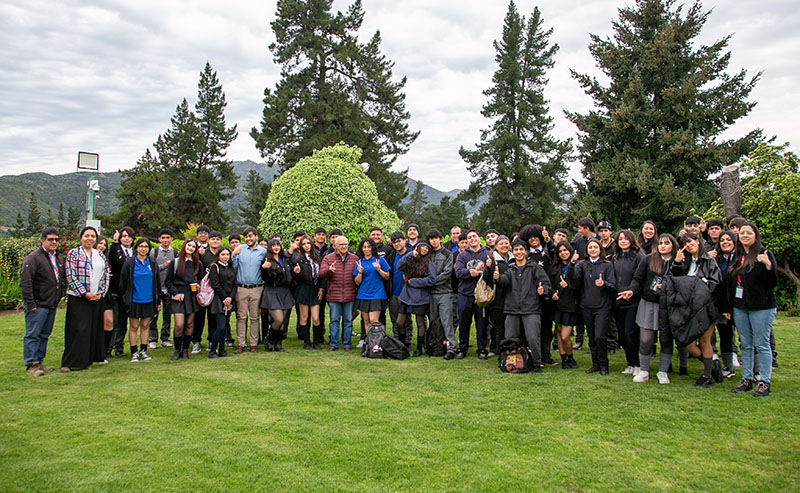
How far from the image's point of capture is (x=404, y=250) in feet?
25.5

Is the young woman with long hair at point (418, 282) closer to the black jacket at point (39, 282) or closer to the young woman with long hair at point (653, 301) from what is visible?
the young woman with long hair at point (653, 301)

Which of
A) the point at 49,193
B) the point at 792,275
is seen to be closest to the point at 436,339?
the point at 792,275

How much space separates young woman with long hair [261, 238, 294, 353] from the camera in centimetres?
739

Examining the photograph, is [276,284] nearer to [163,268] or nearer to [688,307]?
[163,268]

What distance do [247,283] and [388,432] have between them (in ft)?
13.6

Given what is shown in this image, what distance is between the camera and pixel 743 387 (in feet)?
17.0

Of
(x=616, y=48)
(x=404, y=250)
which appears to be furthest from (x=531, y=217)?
(x=404, y=250)

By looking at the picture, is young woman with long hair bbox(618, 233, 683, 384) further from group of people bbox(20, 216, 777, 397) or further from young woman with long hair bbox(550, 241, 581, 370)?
young woman with long hair bbox(550, 241, 581, 370)

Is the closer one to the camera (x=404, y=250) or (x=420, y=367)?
(x=420, y=367)

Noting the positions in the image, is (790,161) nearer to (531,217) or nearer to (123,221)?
(531,217)

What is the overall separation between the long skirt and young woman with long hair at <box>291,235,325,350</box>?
8.86ft

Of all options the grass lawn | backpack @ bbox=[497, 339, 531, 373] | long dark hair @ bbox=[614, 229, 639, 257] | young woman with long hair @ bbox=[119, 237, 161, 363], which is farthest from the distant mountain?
the grass lawn

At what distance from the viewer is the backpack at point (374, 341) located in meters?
7.18

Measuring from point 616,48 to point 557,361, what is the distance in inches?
700
